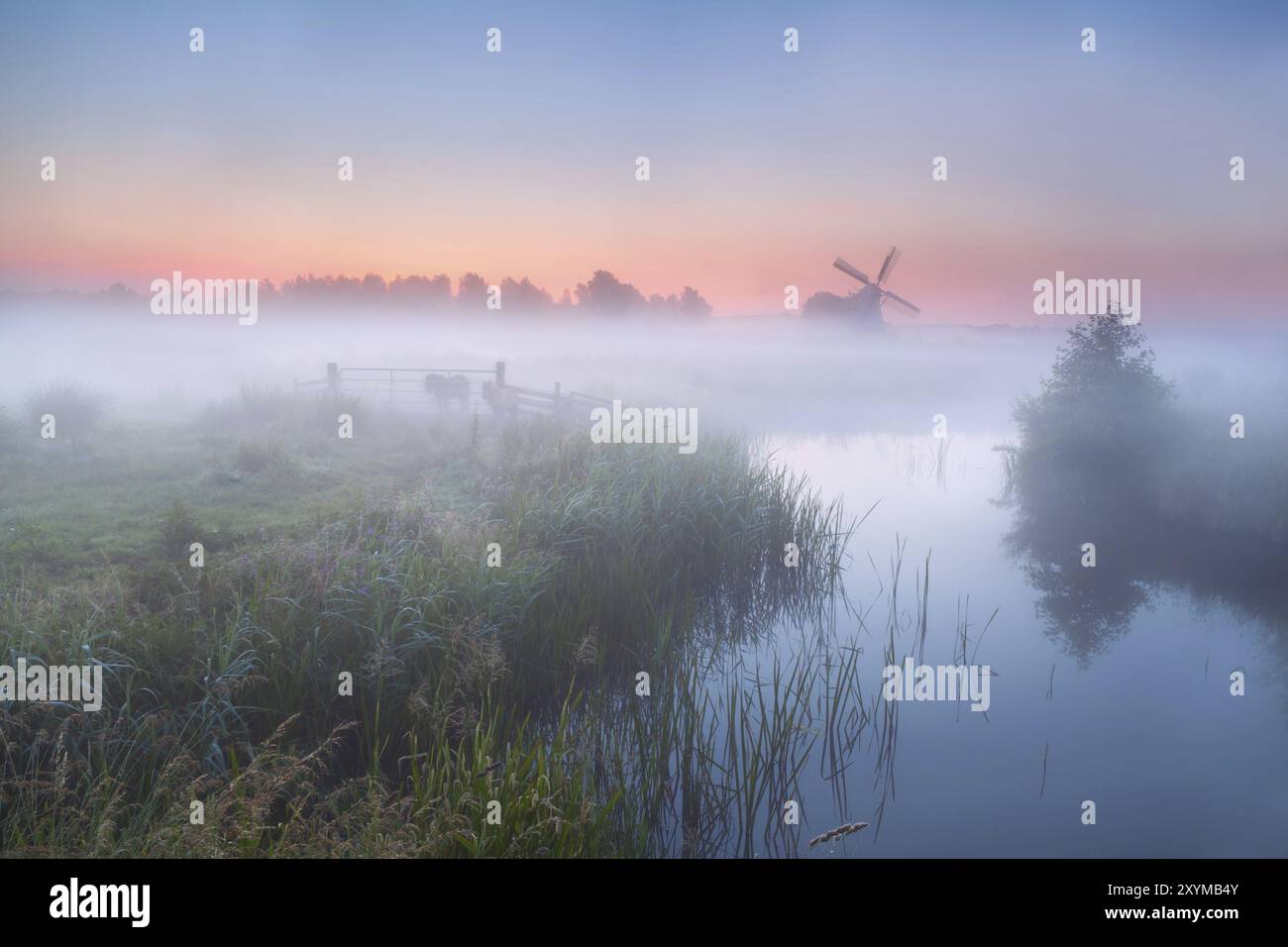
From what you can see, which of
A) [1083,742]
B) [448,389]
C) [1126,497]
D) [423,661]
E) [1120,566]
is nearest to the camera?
[423,661]

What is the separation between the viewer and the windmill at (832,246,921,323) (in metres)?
51.2

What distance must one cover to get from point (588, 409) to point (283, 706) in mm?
18265

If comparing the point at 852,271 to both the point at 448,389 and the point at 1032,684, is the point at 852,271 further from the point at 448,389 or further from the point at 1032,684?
the point at 1032,684

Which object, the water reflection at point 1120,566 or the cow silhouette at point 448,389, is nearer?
the water reflection at point 1120,566

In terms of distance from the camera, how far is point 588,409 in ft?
78.0

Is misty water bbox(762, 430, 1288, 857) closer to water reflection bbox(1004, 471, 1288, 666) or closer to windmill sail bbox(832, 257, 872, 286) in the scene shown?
water reflection bbox(1004, 471, 1288, 666)

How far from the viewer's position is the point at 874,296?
51312 mm

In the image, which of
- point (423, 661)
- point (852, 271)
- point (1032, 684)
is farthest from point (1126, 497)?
point (852, 271)

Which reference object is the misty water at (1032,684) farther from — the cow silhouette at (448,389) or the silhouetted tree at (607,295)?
the silhouetted tree at (607,295)

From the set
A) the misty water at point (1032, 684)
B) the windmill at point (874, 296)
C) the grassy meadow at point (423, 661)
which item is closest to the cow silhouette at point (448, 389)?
the misty water at point (1032, 684)

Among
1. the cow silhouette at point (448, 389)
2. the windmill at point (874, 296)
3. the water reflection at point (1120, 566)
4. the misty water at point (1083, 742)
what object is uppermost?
the windmill at point (874, 296)

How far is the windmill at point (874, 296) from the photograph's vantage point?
51.2 metres

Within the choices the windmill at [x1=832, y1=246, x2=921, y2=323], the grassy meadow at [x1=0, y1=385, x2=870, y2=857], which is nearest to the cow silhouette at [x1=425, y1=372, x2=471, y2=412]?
the grassy meadow at [x1=0, y1=385, x2=870, y2=857]
